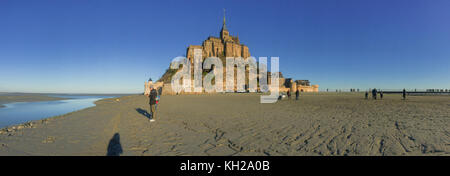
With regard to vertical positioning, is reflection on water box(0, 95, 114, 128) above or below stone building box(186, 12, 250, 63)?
below

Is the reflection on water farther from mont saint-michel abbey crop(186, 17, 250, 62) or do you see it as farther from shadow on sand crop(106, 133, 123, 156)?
mont saint-michel abbey crop(186, 17, 250, 62)

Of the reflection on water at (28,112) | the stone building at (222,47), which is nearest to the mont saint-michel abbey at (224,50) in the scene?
the stone building at (222,47)

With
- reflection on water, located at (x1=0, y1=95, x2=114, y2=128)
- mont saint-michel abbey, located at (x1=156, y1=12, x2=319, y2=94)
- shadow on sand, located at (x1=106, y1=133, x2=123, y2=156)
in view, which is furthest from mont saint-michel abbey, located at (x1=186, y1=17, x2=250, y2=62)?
shadow on sand, located at (x1=106, y1=133, x2=123, y2=156)

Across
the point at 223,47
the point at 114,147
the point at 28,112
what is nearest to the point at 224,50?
the point at 223,47

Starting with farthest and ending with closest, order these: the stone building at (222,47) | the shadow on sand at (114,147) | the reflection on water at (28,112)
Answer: the stone building at (222,47), the reflection on water at (28,112), the shadow on sand at (114,147)

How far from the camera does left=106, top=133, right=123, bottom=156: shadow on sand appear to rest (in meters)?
4.20

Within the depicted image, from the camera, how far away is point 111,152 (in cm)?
428

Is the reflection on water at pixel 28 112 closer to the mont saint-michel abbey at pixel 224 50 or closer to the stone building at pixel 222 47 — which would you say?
the mont saint-michel abbey at pixel 224 50

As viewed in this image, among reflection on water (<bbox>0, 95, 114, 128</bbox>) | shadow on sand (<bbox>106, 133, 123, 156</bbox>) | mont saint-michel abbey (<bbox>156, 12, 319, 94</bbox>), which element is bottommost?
reflection on water (<bbox>0, 95, 114, 128</bbox>)

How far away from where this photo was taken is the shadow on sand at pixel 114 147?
4.20 meters

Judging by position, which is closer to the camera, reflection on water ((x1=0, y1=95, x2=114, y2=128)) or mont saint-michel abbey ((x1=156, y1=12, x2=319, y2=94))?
reflection on water ((x1=0, y1=95, x2=114, y2=128))
